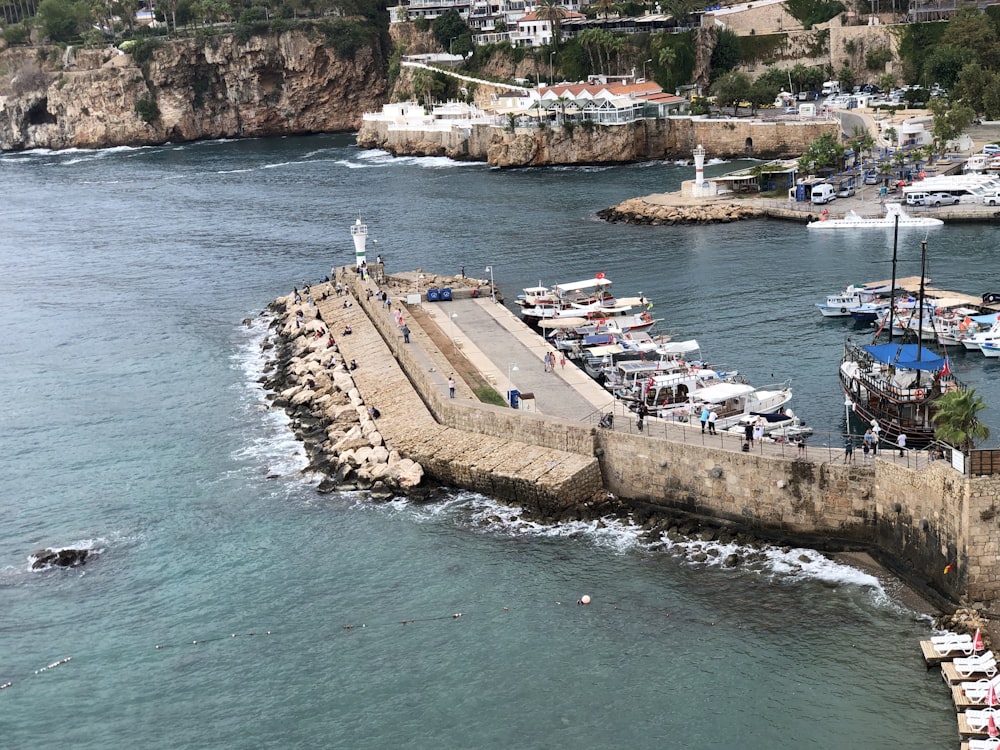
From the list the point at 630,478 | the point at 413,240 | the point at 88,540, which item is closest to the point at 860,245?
the point at 413,240

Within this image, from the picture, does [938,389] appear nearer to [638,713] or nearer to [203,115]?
[638,713]

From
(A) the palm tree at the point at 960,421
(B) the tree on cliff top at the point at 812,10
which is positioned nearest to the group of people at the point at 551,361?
(A) the palm tree at the point at 960,421

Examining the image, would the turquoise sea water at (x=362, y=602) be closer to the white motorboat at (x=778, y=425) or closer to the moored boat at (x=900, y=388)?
the moored boat at (x=900, y=388)

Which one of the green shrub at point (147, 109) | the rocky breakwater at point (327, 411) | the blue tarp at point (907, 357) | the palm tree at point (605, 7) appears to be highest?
the palm tree at point (605, 7)

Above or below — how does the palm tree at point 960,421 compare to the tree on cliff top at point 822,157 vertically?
below

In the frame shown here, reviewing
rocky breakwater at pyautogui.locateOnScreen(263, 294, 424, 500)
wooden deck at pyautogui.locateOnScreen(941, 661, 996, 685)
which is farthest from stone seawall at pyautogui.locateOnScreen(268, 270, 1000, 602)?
wooden deck at pyautogui.locateOnScreen(941, 661, 996, 685)
